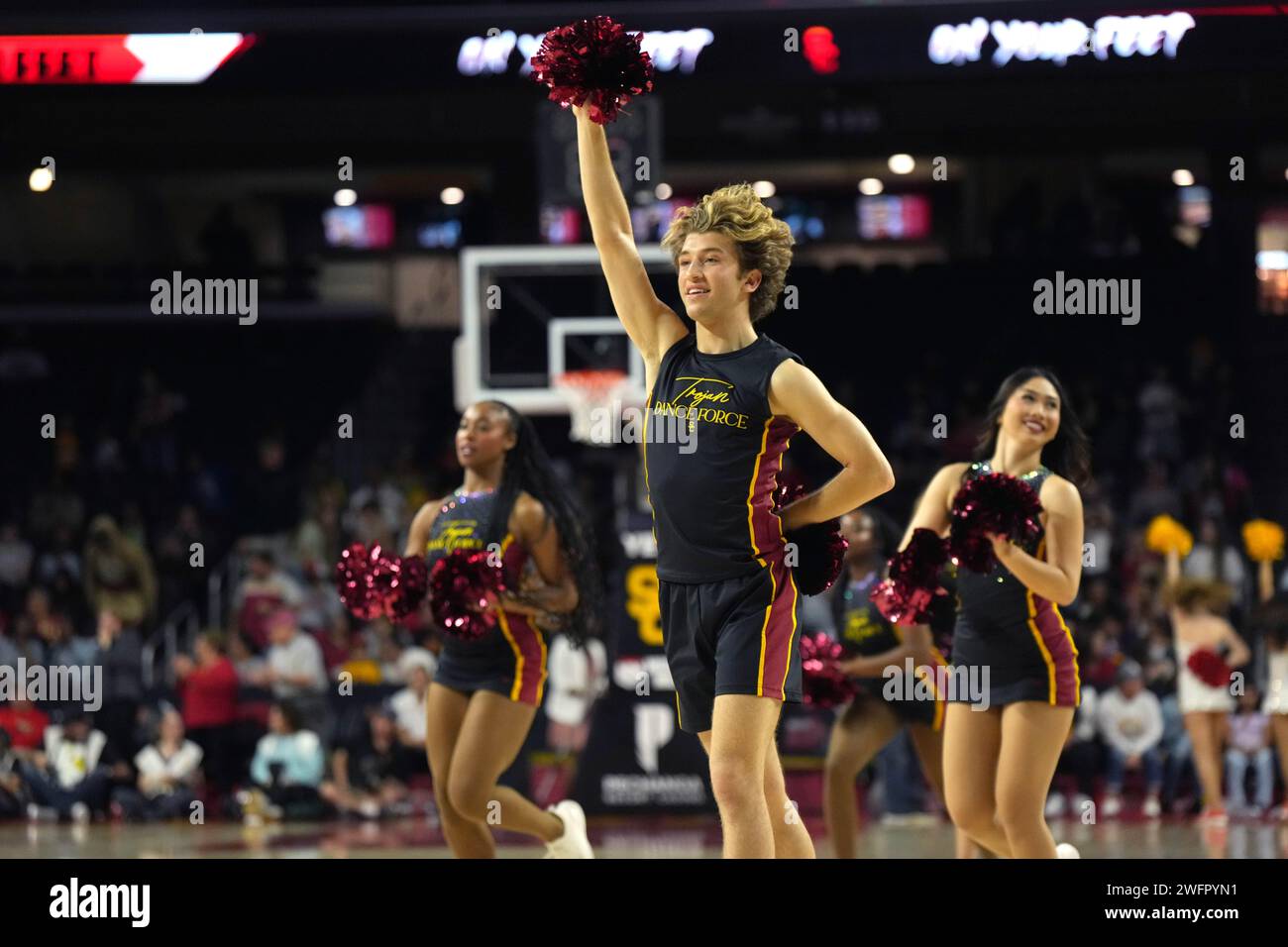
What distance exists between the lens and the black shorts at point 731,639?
4551mm

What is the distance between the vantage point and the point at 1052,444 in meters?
6.06

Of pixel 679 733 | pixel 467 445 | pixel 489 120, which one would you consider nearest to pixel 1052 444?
pixel 467 445

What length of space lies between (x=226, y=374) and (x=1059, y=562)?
14.5 meters

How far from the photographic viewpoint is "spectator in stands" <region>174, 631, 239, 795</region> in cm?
1207

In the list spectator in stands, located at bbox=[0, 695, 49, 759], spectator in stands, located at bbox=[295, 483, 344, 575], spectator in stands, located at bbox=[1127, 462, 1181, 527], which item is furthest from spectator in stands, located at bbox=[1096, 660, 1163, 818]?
spectator in stands, located at bbox=[0, 695, 49, 759]

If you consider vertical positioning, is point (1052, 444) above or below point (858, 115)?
below

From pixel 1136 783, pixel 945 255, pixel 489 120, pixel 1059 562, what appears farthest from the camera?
pixel 945 255

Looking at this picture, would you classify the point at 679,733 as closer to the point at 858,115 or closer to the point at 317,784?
the point at 317,784

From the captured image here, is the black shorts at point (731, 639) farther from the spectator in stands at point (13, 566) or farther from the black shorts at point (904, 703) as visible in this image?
the spectator in stands at point (13, 566)

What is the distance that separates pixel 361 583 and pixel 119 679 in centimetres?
673

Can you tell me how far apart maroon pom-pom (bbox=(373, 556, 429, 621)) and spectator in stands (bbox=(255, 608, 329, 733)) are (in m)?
5.91

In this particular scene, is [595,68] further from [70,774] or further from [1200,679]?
[70,774]

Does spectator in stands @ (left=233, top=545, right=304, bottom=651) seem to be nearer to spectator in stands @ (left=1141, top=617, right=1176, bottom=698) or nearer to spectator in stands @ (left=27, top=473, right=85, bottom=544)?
spectator in stands @ (left=27, top=473, right=85, bottom=544)

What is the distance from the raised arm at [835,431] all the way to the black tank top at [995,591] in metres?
1.20
